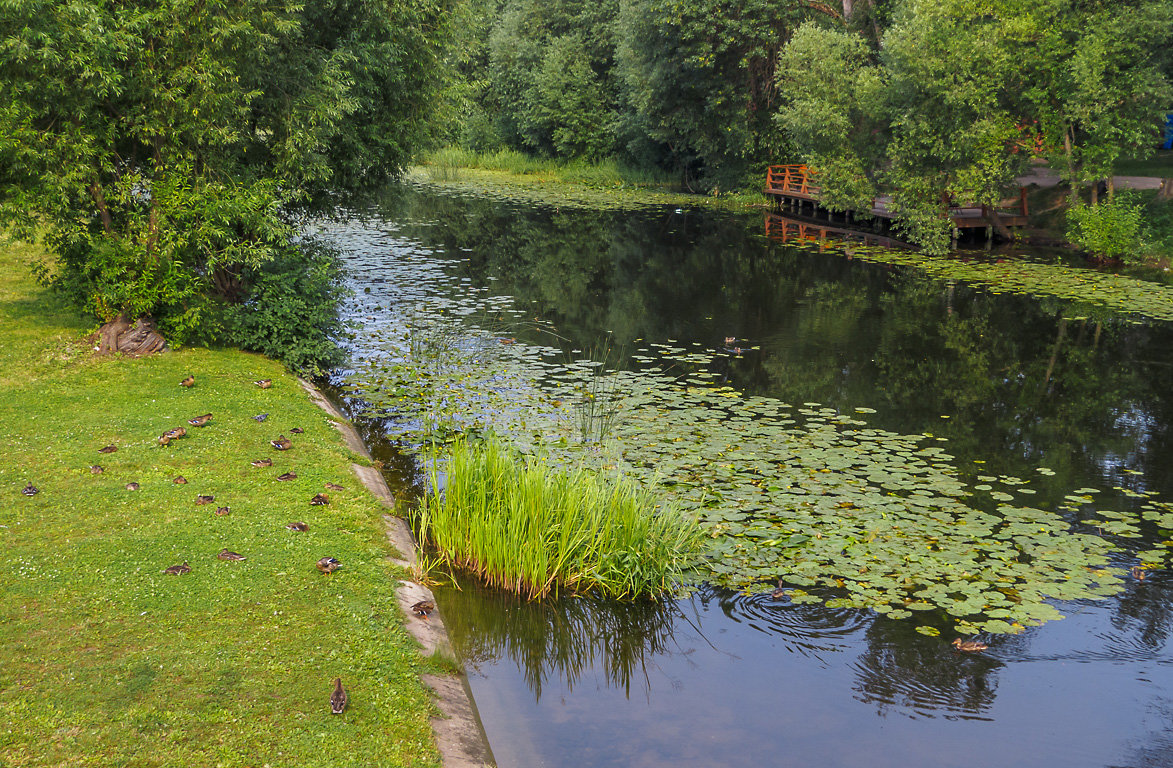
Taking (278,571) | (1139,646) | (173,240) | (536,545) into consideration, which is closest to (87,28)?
(173,240)

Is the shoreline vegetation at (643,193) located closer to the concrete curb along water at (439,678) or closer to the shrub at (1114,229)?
the shrub at (1114,229)

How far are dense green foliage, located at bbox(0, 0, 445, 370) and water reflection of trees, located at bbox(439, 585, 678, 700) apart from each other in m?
6.30

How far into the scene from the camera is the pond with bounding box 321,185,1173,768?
5980 millimetres

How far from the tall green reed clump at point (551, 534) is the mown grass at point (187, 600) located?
2.48 ft

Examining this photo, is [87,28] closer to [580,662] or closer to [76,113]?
[76,113]

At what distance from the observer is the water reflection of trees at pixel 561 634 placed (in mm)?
6480

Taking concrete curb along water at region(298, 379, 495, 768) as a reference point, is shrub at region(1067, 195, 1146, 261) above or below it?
above

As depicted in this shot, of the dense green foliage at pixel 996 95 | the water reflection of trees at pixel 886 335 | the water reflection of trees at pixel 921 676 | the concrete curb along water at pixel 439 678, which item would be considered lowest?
the water reflection of trees at pixel 921 676

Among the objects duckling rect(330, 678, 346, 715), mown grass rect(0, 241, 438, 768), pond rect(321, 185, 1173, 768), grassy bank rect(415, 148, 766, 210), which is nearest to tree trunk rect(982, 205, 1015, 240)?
pond rect(321, 185, 1173, 768)

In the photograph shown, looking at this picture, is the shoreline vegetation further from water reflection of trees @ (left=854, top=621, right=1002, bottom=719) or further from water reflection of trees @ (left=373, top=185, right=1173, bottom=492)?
water reflection of trees @ (left=854, top=621, right=1002, bottom=719)

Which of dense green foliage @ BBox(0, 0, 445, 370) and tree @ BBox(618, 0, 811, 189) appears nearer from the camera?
dense green foliage @ BBox(0, 0, 445, 370)

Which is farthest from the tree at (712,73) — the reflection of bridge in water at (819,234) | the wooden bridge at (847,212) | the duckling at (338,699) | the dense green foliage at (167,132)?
the duckling at (338,699)

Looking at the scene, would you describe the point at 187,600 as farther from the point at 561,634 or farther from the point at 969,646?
the point at 969,646

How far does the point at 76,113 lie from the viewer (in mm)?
10141
